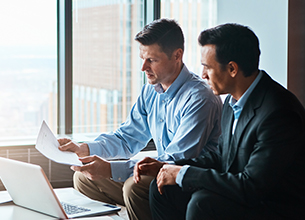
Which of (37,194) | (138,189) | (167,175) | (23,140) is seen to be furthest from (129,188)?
(23,140)

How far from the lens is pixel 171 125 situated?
1.91 meters

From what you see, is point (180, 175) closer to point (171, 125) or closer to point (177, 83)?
point (171, 125)

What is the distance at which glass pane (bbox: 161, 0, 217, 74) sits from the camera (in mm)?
3555

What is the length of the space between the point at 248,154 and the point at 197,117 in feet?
1.39

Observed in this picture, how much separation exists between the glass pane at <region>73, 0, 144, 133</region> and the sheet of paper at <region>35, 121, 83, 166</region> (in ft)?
4.83

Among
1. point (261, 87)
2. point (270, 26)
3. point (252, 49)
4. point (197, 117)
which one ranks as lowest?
point (197, 117)

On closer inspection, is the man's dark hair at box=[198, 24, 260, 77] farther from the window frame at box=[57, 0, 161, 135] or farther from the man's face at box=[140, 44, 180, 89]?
the window frame at box=[57, 0, 161, 135]

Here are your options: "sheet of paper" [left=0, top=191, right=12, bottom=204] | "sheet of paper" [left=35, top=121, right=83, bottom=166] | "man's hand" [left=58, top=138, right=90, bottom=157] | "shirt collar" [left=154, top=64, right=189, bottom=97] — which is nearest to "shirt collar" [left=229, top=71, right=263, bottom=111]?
"shirt collar" [left=154, top=64, right=189, bottom=97]

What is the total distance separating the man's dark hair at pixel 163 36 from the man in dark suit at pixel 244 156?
1.32 feet

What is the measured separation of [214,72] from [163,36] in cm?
52

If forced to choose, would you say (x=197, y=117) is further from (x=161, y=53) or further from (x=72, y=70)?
(x=72, y=70)

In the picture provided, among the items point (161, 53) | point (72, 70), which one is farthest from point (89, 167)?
point (72, 70)

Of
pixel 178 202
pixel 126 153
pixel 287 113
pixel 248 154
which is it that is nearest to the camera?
pixel 287 113

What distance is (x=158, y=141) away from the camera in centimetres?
198
